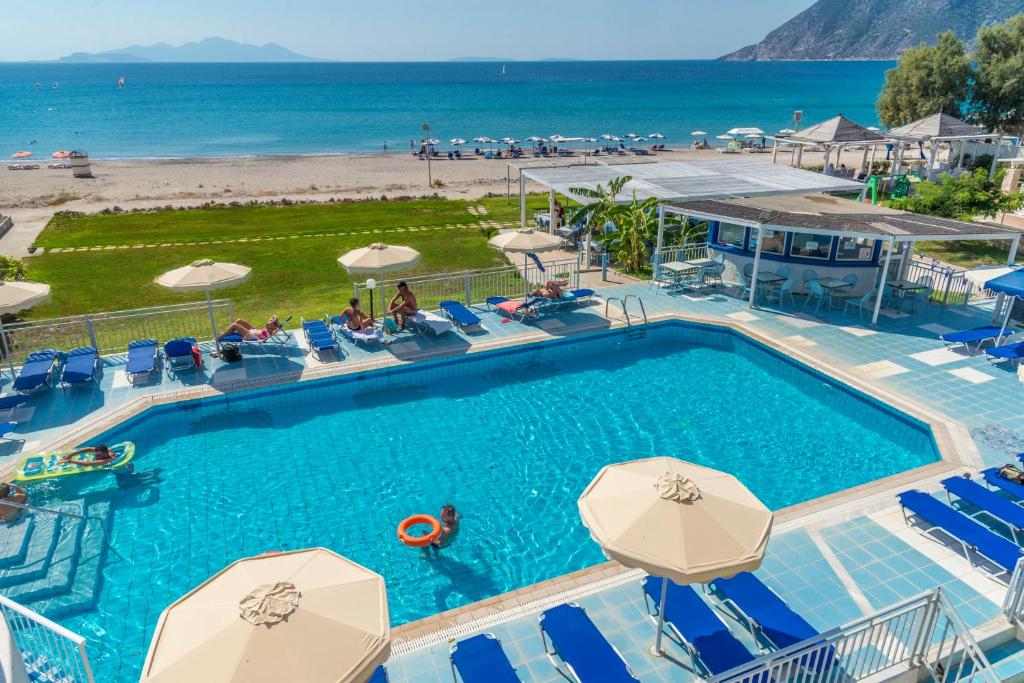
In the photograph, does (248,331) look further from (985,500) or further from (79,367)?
(985,500)

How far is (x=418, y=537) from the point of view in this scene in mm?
9594

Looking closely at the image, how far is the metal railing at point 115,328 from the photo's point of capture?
15.4 meters

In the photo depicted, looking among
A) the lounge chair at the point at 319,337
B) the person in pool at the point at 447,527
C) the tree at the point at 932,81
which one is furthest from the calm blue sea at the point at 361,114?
the person in pool at the point at 447,527

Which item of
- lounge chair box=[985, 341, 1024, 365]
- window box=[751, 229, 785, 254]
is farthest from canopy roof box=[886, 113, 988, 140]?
lounge chair box=[985, 341, 1024, 365]

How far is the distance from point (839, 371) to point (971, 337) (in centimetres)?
353

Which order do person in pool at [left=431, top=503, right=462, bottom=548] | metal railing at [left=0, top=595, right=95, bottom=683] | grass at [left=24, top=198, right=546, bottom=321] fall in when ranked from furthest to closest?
grass at [left=24, top=198, right=546, bottom=321]
person in pool at [left=431, top=503, right=462, bottom=548]
metal railing at [left=0, top=595, right=95, bottom=683]

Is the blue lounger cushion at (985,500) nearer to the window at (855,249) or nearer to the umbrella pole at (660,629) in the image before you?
the umbrella pole at (660,629)

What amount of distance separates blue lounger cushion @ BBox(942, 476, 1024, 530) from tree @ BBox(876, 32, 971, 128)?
43.0 meters

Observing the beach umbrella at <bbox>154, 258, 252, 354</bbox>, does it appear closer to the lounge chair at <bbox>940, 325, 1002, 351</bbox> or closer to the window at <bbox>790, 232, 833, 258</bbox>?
the window at <bbox>790, 232, 833, 258</bbox>

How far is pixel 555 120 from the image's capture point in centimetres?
9931

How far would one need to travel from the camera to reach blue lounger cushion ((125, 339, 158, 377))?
45.3 feet

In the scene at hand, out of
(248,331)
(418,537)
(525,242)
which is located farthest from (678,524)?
(248,331)

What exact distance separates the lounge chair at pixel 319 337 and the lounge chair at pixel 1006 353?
49.0ft

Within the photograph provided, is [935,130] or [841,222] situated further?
[935,130]
